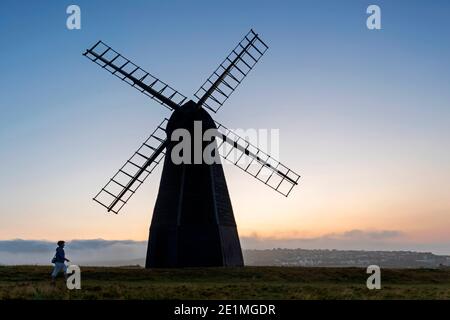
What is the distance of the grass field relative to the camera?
19.0 m

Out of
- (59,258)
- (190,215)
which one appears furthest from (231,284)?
(190,215)

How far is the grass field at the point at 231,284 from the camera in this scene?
19.0 meters

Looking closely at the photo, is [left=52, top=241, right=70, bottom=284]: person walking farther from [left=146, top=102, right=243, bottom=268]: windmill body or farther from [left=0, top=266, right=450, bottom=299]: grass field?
[left=146, top=102, right=243, bottom=268]: windmill body

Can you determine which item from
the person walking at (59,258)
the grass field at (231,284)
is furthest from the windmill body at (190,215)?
the person walking at (59,258)

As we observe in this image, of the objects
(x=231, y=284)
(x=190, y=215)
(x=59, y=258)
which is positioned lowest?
(x=231, y=284)

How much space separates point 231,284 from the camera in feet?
78.1

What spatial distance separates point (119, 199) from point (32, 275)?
793 centimetres

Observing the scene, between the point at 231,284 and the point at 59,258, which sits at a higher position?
the point at 59,258

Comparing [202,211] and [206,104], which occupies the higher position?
[206,104]

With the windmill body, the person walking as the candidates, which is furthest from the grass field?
the windmill body

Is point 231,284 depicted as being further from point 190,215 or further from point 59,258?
point 190,215

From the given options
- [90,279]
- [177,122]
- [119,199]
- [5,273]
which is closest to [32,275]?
[5,273]
